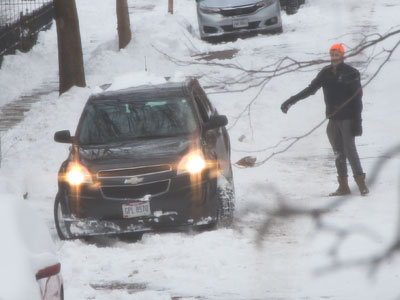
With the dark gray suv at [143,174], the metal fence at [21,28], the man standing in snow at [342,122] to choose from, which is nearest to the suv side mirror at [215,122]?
the dark gray suv at [143,174]

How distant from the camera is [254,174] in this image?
13.8m

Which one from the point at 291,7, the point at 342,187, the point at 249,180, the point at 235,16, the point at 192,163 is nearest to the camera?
the point at 192,163

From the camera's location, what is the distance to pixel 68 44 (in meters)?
19.9

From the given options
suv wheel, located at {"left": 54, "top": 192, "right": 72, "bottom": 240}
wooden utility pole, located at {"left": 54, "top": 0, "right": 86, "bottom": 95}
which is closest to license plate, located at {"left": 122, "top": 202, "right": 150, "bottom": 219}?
suv wheel, located at {"left": 54, "top": 192, "right": 72, "bottom": 240}

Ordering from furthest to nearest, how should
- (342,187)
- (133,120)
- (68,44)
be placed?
(68,44)
(342,187)
(133,120)

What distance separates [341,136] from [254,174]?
220 centimetres

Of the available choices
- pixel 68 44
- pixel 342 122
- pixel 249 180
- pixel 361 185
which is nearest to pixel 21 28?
pixel 68 44

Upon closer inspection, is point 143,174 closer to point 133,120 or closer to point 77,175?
point 77,175

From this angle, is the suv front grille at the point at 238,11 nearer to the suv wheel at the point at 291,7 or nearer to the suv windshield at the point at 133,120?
the suv wheel at the point at 291,7

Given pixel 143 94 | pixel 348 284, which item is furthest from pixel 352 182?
pixel 348 284

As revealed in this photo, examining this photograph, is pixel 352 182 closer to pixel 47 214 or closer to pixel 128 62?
pixel 47 214

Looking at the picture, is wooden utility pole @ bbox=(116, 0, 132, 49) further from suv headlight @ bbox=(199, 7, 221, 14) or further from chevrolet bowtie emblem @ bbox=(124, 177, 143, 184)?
chevrolet bowtie emblem @ bbox=(124, 177, 143, 184)

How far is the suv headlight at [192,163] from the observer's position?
9.70 meters

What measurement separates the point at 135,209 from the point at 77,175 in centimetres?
71
